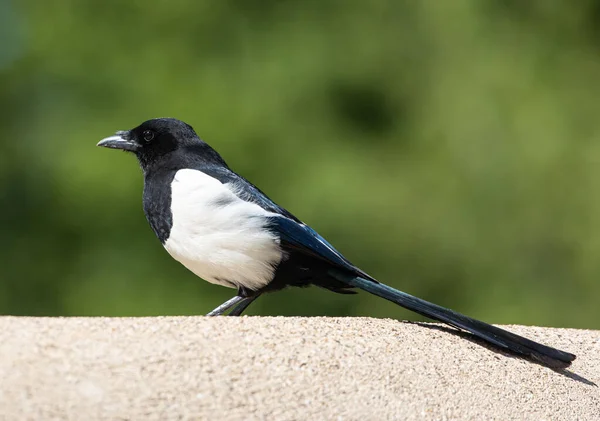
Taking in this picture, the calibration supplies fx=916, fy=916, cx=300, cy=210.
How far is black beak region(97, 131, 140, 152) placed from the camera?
4.57 meters

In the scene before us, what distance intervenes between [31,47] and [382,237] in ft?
13.8

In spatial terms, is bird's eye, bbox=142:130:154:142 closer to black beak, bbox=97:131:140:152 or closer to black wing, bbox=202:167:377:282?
black beak, bbox=97:131:140:152

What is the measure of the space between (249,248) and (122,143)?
1.07 meters

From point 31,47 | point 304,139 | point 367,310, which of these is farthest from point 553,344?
point 31,47

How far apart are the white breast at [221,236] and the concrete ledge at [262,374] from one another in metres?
0.55

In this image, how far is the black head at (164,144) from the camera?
14.6 feet

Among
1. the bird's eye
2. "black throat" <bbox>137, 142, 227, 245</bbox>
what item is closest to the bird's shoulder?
"black throat" <bbox>137, 142, 227, 245</bbox>

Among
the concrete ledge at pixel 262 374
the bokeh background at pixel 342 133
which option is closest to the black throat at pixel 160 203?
the concrete ledge at pixel 262 374

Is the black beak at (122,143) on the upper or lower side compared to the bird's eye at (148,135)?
lower

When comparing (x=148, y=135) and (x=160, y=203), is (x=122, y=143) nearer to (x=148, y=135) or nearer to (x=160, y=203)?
(x=148, y=135)

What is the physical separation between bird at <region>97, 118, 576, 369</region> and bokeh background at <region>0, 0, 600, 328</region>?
4.28 m

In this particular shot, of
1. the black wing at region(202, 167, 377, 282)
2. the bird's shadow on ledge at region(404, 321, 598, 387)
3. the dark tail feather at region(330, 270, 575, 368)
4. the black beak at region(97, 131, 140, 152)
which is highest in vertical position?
the black beak at region(97, 131, 140, 152)

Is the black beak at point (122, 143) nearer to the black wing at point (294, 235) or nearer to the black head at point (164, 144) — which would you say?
the black head at point (164, 144)

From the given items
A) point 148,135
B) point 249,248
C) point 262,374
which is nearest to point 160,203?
point 249,248
